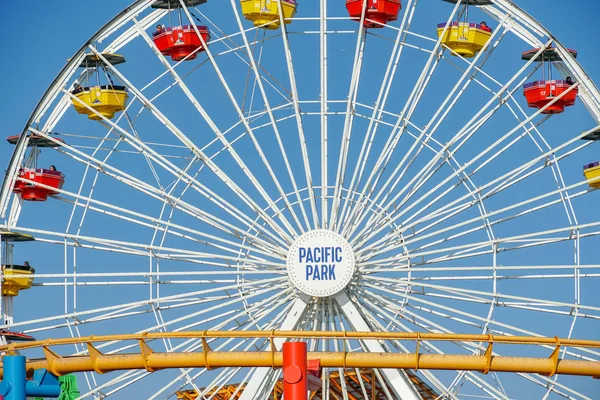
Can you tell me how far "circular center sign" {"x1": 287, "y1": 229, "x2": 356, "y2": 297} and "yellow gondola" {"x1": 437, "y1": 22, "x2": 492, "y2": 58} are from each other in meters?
6.17

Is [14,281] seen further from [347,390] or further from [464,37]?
[347,390]

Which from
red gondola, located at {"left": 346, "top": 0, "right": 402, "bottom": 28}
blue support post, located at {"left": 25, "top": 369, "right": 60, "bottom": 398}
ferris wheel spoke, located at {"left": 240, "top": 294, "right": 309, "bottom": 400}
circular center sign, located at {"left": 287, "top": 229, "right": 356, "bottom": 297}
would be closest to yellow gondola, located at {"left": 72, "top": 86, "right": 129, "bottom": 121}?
red gondola, located at {"left": 346, "top": 0, "right": 402, "bottom": 28}

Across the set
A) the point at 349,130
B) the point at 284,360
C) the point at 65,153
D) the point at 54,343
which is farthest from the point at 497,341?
the point at 65,153

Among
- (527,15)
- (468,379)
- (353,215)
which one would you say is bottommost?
(468,379)

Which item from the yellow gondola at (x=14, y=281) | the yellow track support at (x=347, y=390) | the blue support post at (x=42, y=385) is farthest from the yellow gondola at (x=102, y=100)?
the blue support post at (x=42, y=385)

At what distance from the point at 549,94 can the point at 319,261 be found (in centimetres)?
738

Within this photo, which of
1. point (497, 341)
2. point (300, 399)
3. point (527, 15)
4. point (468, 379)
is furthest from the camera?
point (527, 15)

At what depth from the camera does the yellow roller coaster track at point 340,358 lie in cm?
2830

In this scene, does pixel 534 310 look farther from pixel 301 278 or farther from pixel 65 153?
pixel 65 153

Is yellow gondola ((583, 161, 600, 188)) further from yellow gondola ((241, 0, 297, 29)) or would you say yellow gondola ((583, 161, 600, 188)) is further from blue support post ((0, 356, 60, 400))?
blue support post ((0, 356, 60, 400))

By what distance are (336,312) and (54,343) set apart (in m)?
8.92

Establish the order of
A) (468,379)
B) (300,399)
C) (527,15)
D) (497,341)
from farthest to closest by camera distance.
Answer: (527,15)
(468,379)
(497,341)
(300,399)

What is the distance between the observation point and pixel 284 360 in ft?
86.1

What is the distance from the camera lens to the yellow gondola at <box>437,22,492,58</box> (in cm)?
4072
